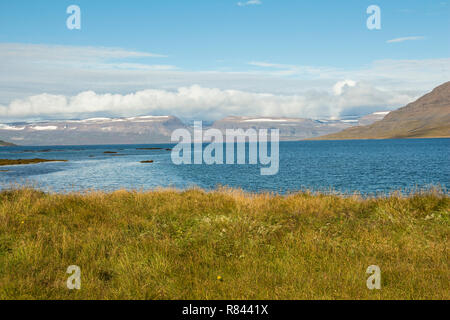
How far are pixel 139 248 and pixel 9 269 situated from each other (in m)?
2.82

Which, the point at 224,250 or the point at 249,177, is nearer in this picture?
the point at 224,250

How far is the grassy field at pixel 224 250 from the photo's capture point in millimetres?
6570

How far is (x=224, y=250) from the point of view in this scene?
879 cm

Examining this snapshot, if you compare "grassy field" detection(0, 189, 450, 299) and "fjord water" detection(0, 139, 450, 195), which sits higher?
"grassy field" detection(0, 189, 450, 299)

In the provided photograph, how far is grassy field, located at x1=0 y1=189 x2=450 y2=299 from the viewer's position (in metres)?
6.57

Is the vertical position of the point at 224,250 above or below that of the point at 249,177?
above

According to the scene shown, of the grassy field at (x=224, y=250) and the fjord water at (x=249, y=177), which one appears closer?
the grassy field at (x=224, y=250)

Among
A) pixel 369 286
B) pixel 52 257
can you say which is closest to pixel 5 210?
pixel 52 257

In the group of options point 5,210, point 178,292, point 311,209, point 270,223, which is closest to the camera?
point 178,292

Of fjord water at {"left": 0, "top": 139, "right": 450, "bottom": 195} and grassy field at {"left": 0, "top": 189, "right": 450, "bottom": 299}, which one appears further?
fjord water at {"left": 0, "top": 139, "right": 450, "bottom": 195}

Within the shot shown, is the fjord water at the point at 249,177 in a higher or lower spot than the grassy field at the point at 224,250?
lower
